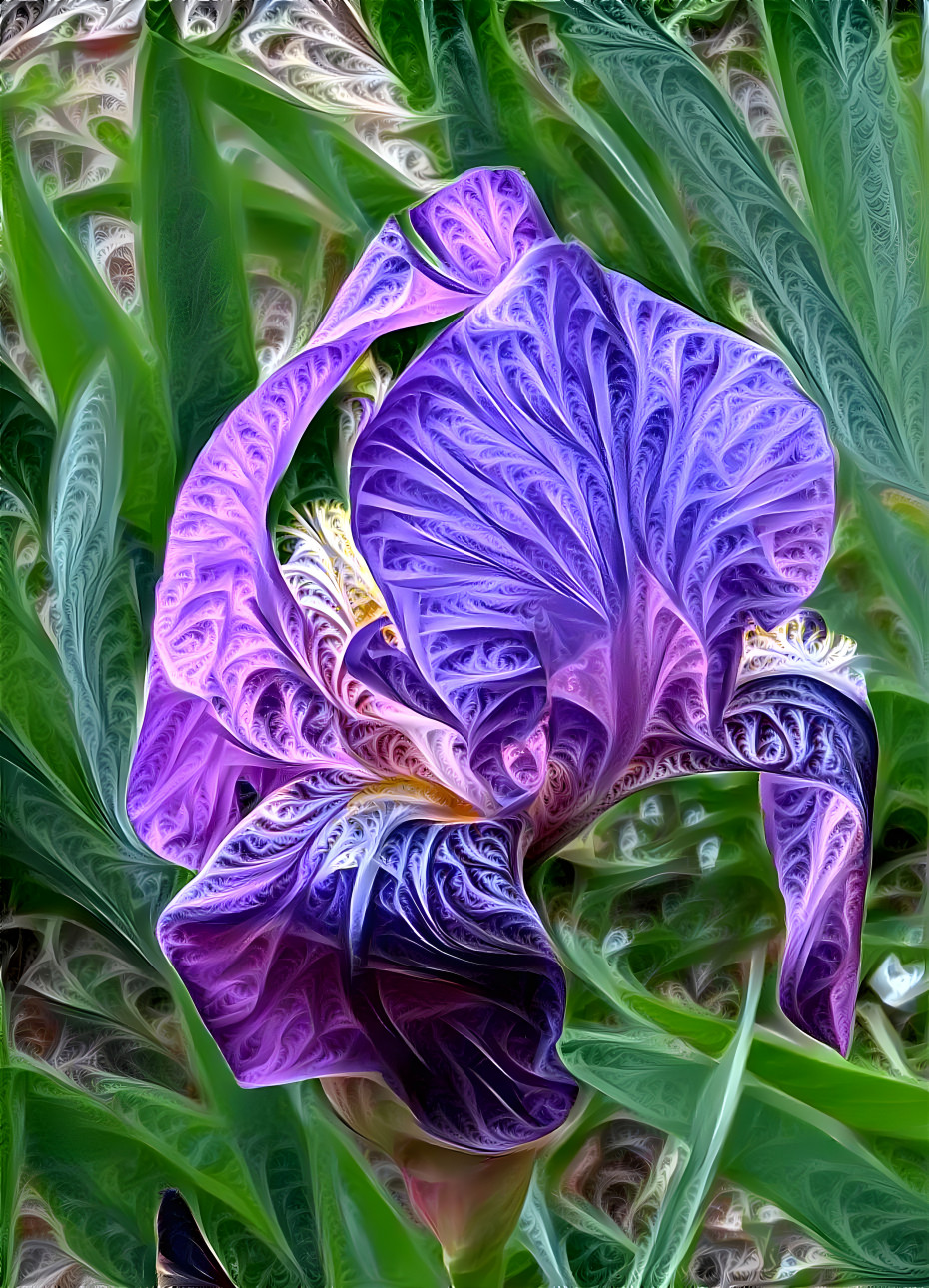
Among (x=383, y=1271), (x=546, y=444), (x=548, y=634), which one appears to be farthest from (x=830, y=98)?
(x=383, y=1271)

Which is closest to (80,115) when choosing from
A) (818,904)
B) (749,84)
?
(749,84)

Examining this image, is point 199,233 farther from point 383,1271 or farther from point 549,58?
point 383,1271

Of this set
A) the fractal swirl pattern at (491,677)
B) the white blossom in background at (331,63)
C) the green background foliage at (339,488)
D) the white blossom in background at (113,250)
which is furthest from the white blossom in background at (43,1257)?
the white blossom in background at (331,63)

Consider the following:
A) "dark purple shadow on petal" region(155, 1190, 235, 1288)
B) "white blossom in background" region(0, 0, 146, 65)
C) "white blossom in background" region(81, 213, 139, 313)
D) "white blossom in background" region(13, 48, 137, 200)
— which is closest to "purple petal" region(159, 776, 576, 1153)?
"dark purple shadow on petal" region(155, 1190, 235, 1288)

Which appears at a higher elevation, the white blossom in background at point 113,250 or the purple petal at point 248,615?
the white blossom in background at point 113,250

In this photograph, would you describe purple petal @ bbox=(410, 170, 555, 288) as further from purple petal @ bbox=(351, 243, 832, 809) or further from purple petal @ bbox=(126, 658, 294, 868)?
purple petal @ bbox=(126, 658, 294, 868)

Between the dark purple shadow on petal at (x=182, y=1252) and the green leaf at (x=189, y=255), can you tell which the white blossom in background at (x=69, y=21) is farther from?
the dark purple shadow on petal at (x=182, y=1252)
